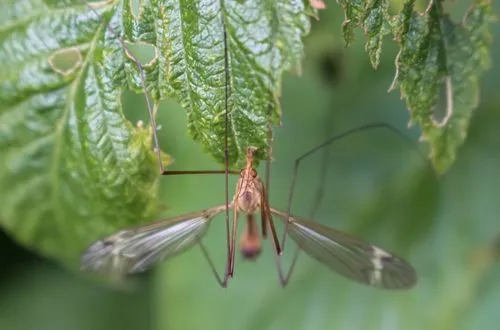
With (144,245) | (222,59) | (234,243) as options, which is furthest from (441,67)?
(144,245)

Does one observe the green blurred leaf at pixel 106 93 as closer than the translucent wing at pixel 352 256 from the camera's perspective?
Yes

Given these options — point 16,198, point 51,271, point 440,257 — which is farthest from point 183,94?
point 51,271

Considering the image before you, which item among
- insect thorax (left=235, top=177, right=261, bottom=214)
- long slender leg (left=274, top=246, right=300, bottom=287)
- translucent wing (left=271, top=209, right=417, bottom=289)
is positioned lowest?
long slender leg (left=274, top=246, right=300, bottom=287)

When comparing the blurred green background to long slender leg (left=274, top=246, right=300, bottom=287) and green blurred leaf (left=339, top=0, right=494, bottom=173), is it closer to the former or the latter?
long slender leg (left=274, top=246, right=300, bottom=287)

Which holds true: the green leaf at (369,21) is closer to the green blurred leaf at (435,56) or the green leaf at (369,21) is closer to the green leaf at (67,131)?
the green blurred leaf at (435,56)

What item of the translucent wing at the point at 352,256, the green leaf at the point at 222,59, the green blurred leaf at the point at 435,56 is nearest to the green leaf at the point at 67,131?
the green leaf at the point at 222,59

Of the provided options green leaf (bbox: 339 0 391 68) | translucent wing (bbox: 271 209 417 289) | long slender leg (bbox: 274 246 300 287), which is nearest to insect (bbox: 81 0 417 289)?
translucent wing (bbox: 271 209 417 289)

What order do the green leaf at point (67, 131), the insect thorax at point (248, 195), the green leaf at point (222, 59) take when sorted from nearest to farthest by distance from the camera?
the green leaf at point (222, 59) < the green leaf at point (67, 131) < the insect thorax at point (248, 195)

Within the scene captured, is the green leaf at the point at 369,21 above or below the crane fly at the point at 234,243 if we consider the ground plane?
above
